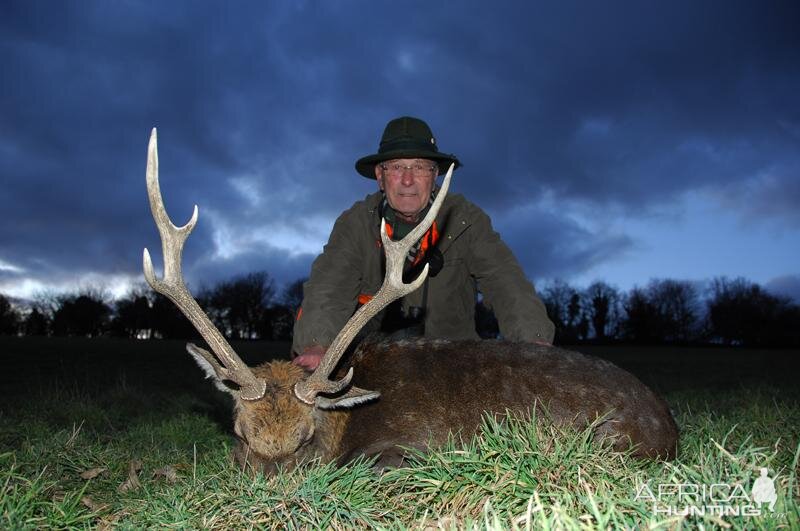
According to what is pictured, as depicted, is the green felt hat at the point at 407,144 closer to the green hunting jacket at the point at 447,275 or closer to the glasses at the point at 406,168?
the glasses at the point at 406,168

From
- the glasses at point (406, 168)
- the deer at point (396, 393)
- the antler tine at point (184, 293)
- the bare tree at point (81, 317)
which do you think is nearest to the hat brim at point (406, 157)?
the glasses at point (406, 168)

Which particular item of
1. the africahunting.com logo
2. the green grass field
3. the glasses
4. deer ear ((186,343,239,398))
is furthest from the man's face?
the africahunting.com logo

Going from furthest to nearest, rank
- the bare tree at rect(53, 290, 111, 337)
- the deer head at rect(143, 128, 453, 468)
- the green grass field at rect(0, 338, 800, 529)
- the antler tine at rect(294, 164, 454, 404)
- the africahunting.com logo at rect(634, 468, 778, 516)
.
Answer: the bare tree at rect(53, 290, 111, 337) → the antler tine at rect(294, 164, 454, 404) → the deer head at rect(143, 128, 453, 468) → the green grass field at rect(0, 338, 800, 529) → the africahunting.com logo at rect(634, 468, 778, 516)

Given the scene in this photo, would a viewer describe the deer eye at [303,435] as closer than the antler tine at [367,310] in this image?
Yes

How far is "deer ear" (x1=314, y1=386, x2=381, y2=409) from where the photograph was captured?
4188 mm

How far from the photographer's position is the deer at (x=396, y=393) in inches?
156

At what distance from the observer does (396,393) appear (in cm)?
449

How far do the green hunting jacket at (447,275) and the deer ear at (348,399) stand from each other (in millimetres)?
1561

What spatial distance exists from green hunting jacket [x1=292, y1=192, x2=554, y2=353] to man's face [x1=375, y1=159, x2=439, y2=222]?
0.23 m

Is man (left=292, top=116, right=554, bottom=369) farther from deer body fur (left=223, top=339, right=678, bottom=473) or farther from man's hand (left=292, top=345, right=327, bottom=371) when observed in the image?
deer body fur (left=223, top=339, right=678, bottom=473)

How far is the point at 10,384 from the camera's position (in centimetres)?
1315

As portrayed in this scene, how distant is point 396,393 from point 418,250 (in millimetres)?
2327

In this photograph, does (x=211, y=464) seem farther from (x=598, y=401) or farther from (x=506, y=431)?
(x=598, y=401)

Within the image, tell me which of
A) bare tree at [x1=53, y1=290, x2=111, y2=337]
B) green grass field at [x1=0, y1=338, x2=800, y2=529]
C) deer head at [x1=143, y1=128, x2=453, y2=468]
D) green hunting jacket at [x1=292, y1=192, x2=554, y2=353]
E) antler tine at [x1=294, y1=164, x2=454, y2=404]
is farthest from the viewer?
bare tree at [x1=53, y1=290, x2=111, y2=337]
